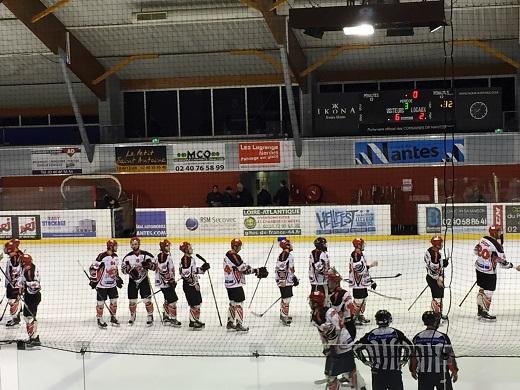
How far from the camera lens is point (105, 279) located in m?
9.48

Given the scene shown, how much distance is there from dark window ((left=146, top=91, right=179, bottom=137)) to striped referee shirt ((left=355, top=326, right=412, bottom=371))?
1540cm

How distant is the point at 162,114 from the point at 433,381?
15.9 meters

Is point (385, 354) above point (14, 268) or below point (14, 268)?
below

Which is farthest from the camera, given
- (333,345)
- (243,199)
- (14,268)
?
(243,199)

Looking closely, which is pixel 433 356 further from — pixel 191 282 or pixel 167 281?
pixel 167 281

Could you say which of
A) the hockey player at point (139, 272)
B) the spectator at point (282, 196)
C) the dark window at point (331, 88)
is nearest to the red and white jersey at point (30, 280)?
the hockey player at point (139, 272)

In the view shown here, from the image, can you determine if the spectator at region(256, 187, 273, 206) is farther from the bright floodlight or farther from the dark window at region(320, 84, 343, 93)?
the bright floodlight

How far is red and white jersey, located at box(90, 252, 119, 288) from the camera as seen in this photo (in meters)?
9.41

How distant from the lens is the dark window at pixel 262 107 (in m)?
20.0

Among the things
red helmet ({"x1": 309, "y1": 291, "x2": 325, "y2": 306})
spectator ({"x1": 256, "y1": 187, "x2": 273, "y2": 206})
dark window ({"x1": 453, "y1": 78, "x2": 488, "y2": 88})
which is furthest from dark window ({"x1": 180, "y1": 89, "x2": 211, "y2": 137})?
red helmet ({"x1": 309, "y1": 291, "x2": 325, "y2": 306})

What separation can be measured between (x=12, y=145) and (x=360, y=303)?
15.4 m

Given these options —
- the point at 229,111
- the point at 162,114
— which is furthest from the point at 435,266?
the point at 162,114

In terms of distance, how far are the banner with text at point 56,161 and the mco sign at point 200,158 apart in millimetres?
2643

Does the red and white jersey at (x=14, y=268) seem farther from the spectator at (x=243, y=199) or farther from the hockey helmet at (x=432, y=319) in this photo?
the spectator at (x=243, y=199)
